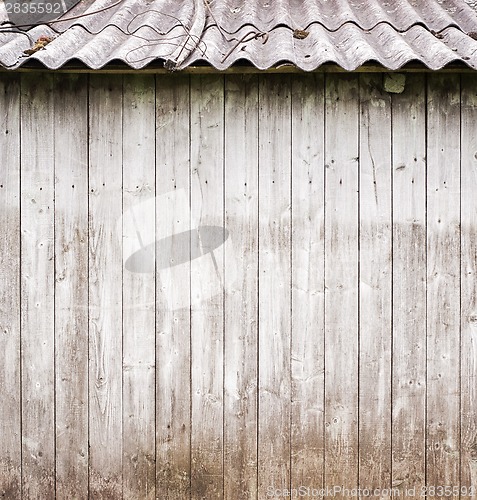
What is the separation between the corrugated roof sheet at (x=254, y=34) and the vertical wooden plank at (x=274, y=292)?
0.96ft

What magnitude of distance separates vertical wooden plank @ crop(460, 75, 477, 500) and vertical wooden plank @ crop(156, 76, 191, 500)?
4.46 ft

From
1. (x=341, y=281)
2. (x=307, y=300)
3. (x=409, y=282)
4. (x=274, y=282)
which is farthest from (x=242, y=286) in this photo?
(x=409, y=282)

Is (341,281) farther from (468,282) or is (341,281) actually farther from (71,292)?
(71,292)

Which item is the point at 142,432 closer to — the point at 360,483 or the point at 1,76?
the point at 360,483

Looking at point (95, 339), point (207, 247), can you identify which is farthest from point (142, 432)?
point (207, 247)

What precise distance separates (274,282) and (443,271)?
84 centimetres

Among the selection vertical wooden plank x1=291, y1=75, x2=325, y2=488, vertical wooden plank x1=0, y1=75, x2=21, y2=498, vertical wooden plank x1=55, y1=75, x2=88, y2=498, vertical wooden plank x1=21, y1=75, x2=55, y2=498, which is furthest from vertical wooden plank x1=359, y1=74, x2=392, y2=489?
vertical wooden plank x1=0, y1=75, x2=21, y2=498

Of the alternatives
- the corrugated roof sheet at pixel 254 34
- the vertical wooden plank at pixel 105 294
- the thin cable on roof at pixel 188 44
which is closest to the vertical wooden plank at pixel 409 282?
the corrugated roof sheet at pixel 254 34

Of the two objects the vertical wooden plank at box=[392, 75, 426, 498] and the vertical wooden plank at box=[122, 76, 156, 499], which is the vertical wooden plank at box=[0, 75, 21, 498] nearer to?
the vertical wooden plank at box=[122, 76, 156, 499]

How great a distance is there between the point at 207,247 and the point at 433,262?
1.12m

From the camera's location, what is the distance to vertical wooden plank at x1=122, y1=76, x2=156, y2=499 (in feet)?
8.39

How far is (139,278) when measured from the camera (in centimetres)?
257

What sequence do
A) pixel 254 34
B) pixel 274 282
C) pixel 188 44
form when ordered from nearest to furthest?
pixel 188 44 < pixel 254 34 < pixel 274 282

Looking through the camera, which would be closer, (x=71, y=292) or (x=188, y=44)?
(x=188, y=44)
